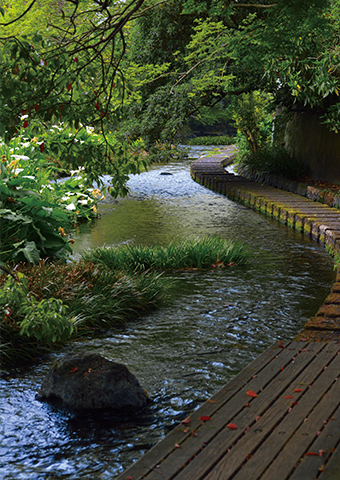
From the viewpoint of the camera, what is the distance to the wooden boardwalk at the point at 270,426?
2.58 meters

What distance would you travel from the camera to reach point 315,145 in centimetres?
1366

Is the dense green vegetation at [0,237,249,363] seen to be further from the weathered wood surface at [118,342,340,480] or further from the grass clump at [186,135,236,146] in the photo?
the grass clump at [186,135,236,146]

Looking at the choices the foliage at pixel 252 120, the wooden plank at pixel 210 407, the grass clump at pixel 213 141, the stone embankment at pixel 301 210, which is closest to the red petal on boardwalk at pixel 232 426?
the wooden plank at pixel 210 407

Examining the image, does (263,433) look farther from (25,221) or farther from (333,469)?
(25,221)

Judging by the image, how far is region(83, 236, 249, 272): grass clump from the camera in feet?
23.2

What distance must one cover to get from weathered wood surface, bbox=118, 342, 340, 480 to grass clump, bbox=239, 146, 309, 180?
10747mm

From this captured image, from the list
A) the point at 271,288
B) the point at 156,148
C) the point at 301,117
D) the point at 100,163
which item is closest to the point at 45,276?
the point at 100,163

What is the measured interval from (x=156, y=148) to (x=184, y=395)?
6861mm

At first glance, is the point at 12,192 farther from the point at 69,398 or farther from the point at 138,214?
the point at 138,214

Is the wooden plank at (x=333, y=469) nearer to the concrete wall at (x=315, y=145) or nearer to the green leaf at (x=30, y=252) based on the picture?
the green leaf at (x=30, y=252)

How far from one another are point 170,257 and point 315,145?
7606mm

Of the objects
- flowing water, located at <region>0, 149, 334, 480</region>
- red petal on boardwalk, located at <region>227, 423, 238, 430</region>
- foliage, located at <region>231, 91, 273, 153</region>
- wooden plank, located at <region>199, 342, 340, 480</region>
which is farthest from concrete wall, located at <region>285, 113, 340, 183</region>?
red petal on boardwalk, located at <region>227, 423, 238, 430</region>

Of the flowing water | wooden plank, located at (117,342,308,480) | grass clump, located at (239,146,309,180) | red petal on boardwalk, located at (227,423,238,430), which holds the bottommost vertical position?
the flowing water

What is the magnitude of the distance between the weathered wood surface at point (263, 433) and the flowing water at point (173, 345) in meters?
0.49
